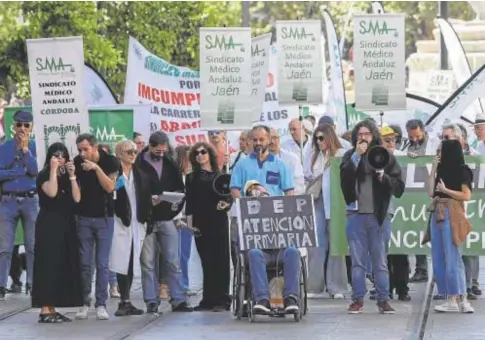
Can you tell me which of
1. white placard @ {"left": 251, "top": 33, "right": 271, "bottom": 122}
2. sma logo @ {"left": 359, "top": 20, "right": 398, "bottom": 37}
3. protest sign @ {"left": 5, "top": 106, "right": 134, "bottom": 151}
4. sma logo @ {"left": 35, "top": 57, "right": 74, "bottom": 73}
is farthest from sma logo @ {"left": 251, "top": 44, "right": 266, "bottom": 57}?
sma logo @ {"left": 35, "top": 57, "right": 74, "bottom": 73}

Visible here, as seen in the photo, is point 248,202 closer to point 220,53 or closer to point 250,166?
point 250,166

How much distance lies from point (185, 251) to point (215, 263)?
1.32 m

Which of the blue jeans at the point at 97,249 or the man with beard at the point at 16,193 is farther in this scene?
the man with beard at the point at 16,193

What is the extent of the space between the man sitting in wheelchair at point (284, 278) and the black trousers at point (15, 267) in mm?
4016

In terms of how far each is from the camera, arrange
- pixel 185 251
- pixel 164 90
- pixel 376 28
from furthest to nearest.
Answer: pixel 164 90 < pixel 376 28 < pixel 185 251

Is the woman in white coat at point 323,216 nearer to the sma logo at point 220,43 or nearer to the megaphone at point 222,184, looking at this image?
the megaphone at point 222,184

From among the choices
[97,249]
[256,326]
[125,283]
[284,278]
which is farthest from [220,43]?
[256,326]

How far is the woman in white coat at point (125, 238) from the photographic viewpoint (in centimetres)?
1644

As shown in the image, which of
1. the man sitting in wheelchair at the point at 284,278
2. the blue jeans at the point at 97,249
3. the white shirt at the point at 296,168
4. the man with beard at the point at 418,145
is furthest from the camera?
the man with beard at the point at 418,145

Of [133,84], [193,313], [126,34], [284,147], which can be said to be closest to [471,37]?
[126,34]

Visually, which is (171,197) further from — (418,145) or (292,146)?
(418,145)

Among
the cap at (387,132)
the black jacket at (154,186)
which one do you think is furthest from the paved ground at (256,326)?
the cap at (387,132)

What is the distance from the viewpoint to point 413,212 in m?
18.3

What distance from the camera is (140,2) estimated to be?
32969 mm
